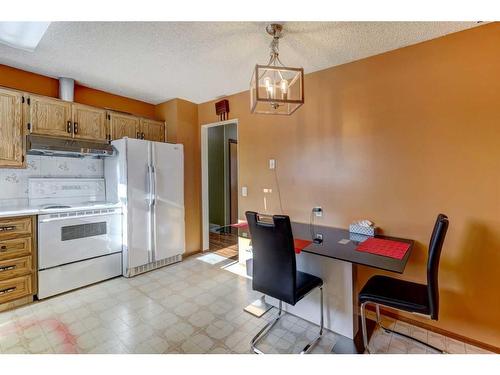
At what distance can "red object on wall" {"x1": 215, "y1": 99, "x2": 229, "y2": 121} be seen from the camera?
11.8ft

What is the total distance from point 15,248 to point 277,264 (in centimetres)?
257

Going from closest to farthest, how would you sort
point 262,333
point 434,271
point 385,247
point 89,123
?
point 434,271 < point 385,247 < point 262,333 < point 89,123

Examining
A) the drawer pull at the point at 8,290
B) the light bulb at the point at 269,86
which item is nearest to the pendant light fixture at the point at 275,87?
the light bulb at the point at 269,86

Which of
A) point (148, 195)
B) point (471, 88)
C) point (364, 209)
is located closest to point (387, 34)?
point (471, 88)

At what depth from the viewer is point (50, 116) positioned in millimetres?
2762

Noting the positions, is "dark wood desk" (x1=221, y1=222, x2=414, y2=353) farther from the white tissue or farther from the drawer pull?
the drawer pull

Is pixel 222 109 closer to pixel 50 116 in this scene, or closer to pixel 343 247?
pixel 50 116

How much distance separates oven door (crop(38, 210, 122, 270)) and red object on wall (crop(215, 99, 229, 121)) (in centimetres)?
200

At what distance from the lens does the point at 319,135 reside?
2.72m

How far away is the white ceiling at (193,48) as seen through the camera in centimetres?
193

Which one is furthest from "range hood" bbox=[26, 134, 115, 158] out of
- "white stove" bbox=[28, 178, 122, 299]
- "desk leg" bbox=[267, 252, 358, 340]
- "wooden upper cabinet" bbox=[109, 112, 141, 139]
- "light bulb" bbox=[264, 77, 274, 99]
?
"desk leg" bbox=[267, 252, 358, 340]

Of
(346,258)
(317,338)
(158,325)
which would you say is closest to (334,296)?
(317,338)
